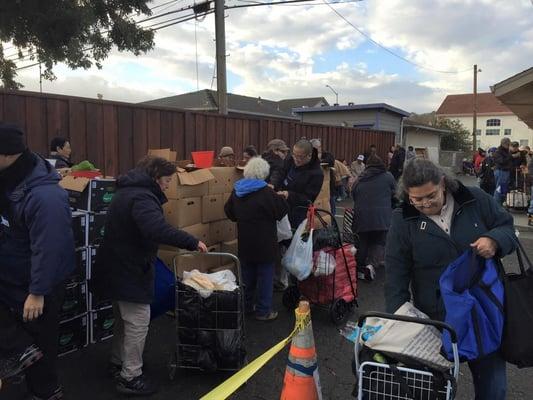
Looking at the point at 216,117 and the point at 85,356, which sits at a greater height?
the point at 216,117

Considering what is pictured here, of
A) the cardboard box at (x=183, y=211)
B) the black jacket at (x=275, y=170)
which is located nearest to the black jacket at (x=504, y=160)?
the black jacket at (x=275, y=170)

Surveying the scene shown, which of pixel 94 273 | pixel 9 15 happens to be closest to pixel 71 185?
pixel 94 273

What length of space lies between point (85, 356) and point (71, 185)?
4.92 ft

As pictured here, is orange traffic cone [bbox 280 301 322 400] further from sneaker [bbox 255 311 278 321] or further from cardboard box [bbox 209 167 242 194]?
cardboard box [bbox 209 167 242 194]

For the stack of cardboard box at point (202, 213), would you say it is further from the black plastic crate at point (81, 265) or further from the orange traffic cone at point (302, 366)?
the orange traffic cone at point (302, 366)

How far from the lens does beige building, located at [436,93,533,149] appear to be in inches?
2601

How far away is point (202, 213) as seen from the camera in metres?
5.05

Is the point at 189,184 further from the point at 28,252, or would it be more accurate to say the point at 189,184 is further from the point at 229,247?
the point at 28,252

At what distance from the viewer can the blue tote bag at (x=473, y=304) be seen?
2.01 meters

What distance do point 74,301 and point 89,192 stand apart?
896 millimetres

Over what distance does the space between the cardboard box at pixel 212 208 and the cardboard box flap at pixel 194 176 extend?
0.24 metres

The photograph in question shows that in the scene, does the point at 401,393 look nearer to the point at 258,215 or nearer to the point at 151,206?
the point at 151,206

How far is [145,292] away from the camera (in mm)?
3230

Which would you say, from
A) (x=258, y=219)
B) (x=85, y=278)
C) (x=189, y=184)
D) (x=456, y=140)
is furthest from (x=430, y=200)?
(x=456, y=140)
